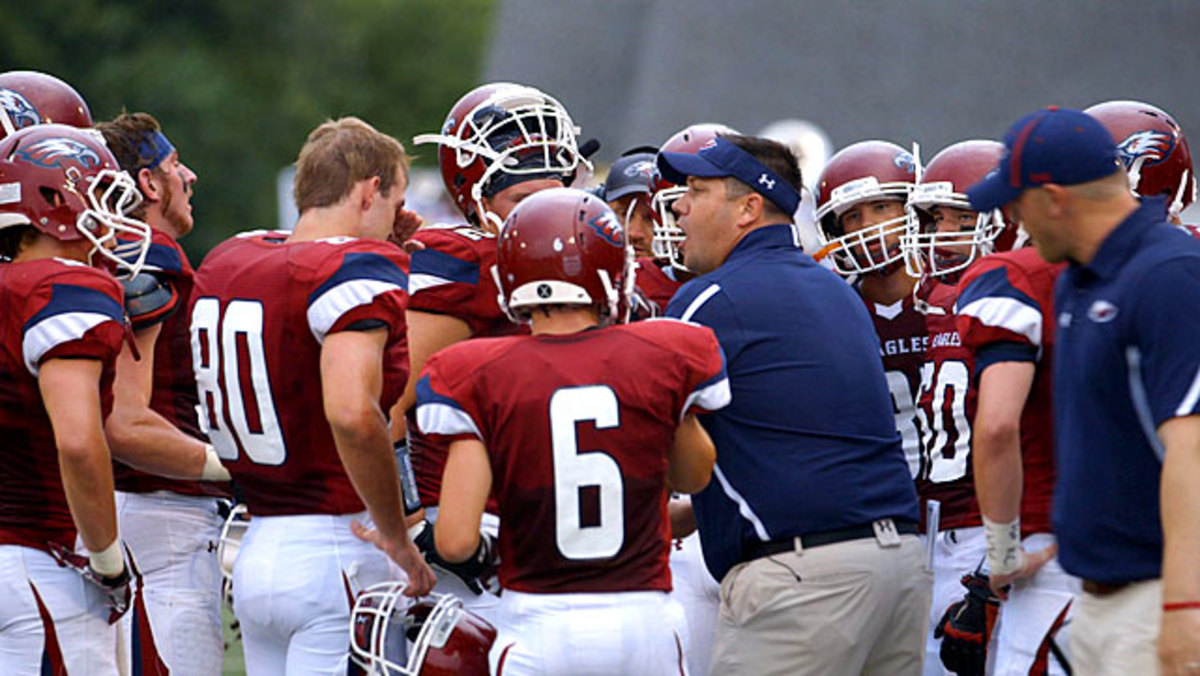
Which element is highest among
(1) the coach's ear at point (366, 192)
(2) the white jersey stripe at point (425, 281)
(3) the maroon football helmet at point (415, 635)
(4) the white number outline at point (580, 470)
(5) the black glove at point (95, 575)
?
(1) the coach's ear at point (366, 192)

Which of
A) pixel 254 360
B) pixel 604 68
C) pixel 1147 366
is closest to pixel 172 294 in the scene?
pixel 254 360

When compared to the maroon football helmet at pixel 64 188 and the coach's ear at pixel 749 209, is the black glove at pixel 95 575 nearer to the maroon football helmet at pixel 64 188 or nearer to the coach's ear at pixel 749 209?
the maroon football helmet at pixel 64 188

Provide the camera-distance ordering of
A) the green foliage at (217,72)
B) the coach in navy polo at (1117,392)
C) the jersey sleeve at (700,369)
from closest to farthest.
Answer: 1. the coach in navy polo at (1117,392)
2. the jersey sleeve at (700,369)
3. the green foliage at (217,72)

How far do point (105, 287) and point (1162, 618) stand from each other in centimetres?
286

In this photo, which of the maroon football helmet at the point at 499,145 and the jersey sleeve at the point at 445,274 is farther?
the maroon football helmet at the point at 499,145

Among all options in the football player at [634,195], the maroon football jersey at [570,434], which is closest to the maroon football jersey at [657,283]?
the football player at [634,195]

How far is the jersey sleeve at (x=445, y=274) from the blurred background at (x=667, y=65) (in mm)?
15195

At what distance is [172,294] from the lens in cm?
532

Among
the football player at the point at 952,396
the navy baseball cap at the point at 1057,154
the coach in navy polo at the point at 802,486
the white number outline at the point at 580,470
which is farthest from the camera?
the football player at the point at 952,396

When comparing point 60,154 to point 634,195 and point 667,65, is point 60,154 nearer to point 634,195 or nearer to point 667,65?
point 634,195

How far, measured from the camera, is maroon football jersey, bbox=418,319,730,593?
3930 mm

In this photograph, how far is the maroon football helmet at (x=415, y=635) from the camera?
4398 millimetres

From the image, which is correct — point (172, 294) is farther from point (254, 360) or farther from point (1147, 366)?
point (1147, 366)

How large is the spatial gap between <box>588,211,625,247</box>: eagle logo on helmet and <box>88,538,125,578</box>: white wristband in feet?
5.34
